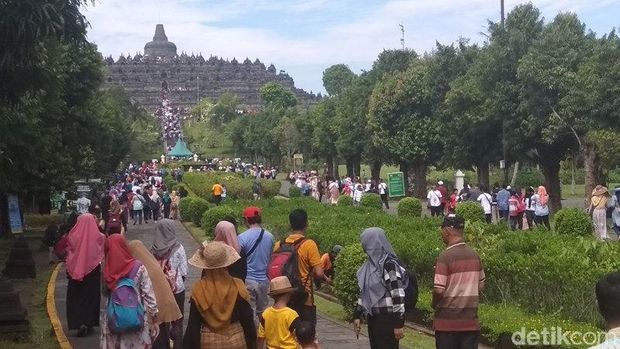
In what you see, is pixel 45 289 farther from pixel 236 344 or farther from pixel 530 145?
pixel 530 145

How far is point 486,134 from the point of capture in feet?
108

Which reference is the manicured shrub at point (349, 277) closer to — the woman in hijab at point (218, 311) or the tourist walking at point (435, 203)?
the woman in hijab at point (218, 311)

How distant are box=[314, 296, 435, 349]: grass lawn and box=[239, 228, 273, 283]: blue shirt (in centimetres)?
211

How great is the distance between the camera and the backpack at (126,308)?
6.42m

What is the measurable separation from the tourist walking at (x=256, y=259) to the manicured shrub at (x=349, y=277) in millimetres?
2438

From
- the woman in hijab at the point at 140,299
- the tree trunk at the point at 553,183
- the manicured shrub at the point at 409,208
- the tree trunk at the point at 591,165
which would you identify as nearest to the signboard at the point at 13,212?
the manicured shrub at the point at 409,208

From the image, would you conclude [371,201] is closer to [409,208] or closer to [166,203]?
[409,208]

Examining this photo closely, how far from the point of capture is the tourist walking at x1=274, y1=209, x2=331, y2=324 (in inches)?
287

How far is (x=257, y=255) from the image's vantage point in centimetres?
809

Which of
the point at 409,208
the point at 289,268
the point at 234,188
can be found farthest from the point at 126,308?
the point at 234,188

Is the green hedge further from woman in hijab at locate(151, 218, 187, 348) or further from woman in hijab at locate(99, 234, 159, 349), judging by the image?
woman in hijab at locate(99, 234, 159, 349)

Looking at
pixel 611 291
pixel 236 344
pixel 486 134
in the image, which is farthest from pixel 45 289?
pixel 486 134

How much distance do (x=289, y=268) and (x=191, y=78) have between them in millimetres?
130838

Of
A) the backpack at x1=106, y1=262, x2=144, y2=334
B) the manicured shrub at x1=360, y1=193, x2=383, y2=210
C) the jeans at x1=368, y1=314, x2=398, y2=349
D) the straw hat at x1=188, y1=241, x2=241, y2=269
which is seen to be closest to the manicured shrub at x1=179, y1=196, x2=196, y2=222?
the manicured shrub at x1=360, y1=193, x2=383, y2=210
